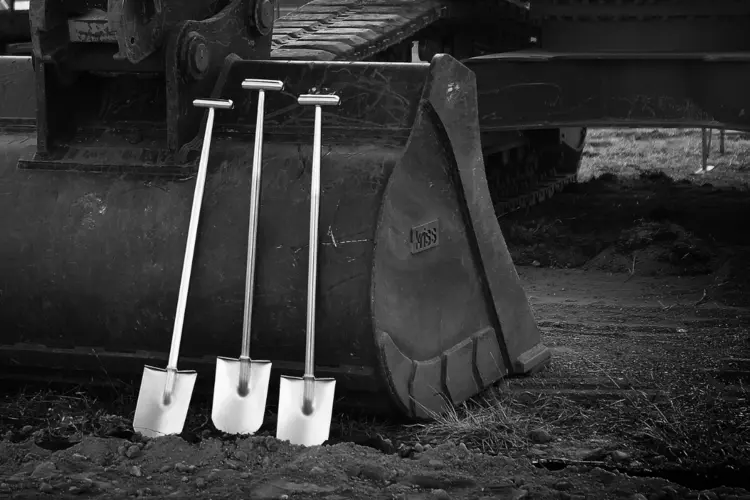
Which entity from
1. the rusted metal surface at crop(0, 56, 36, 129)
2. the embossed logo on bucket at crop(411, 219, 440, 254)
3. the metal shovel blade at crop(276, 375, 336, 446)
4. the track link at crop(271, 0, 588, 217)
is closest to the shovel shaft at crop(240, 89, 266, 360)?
the metal shovel blade at crop(276, 375, 336, 446)

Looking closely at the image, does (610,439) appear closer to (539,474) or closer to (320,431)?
(539,474)

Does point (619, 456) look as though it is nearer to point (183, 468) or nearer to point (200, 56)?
point (183, 468)

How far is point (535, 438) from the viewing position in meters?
4.09

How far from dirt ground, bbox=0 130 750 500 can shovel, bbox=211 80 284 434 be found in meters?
0.08

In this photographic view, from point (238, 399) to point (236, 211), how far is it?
25.3 inches

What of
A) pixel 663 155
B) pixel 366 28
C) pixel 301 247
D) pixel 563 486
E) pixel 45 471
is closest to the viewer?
pixel 563 486

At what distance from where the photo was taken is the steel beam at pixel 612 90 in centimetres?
697

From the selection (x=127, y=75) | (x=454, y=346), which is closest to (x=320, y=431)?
(x=454, y=346)

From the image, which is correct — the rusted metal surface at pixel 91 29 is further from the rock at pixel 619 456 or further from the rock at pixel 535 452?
the rock at pixel 619 456

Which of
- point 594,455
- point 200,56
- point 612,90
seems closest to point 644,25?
point 612,90

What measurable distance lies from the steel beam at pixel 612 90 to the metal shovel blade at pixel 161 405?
348 cm

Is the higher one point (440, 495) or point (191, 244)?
point (191, 244)

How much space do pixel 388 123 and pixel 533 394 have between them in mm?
1117

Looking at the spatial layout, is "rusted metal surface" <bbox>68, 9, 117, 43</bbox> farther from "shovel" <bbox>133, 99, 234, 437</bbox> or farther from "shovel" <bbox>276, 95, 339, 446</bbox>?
"shovel" <bbox>276, 95, 339, 446</bbox>
